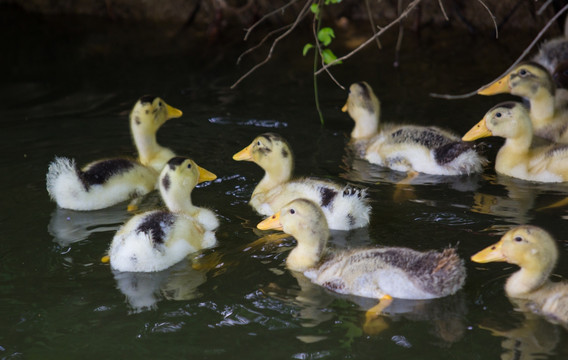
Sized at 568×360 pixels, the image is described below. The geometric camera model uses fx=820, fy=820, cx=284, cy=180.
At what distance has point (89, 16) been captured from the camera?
14078 mm

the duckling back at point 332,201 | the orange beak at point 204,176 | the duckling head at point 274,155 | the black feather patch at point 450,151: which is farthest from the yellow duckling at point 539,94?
the orange beak at point 204,176

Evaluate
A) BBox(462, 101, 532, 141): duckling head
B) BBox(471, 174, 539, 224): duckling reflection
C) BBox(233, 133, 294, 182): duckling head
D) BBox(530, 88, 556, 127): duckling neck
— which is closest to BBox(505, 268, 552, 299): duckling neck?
BBox(471, 174, 539, 224): duckling reflection

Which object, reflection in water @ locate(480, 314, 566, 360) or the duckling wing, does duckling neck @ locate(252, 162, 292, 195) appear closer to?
the duckling wing

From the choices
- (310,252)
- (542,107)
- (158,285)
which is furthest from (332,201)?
(542,107)

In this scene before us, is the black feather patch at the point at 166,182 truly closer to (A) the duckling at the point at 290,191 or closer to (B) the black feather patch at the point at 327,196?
(A) the duckling at the point at 290,191

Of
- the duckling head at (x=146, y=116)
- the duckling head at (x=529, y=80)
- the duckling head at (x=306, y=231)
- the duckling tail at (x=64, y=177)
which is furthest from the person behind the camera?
the duckling head at (x=529, y=80)

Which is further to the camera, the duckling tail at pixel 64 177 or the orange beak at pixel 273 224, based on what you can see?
Answer: the duckling tail at pixel 64 177

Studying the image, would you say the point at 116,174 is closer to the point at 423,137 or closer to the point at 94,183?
the point at 94,183

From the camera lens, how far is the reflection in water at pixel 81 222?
250 inches

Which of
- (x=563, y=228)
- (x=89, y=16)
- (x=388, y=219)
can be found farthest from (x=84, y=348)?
(x=89, y=16)

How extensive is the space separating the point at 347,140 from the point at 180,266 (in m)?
3.23

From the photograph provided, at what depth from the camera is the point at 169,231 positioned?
5.81 m

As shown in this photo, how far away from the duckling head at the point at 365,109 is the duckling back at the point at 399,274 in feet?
10.4

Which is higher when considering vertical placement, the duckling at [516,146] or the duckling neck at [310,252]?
the duckling at [516,146]
